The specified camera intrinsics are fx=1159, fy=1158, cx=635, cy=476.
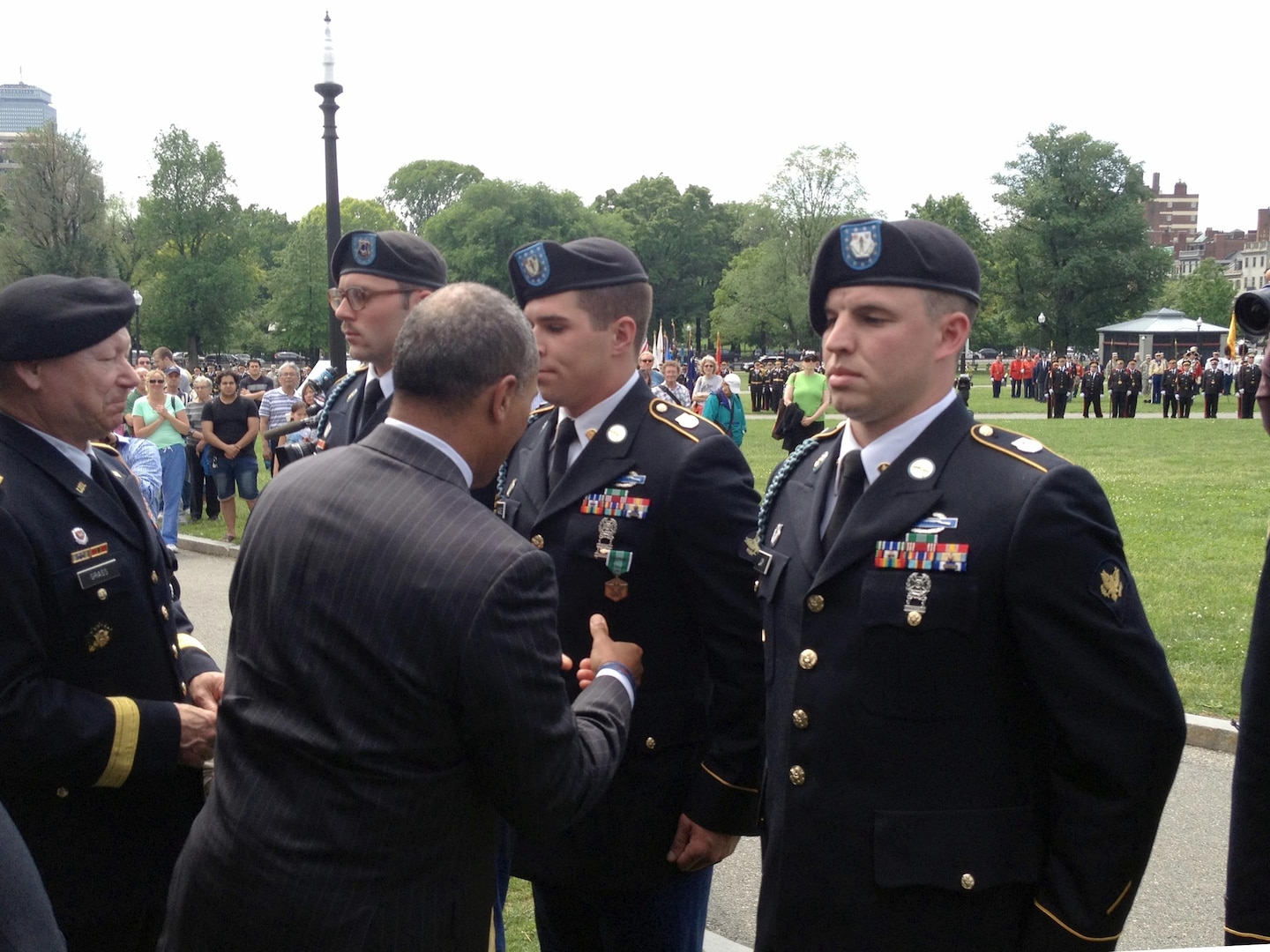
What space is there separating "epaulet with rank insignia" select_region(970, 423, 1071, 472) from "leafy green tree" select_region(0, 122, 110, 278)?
69.9 meters

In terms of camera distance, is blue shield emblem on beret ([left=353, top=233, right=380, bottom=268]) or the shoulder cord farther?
the shoulder cord

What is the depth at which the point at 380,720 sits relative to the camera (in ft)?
7.10

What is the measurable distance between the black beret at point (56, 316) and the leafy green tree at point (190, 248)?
253ft

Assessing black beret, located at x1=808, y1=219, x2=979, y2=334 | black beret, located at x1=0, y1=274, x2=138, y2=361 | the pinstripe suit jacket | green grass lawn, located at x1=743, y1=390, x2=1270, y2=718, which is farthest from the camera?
green grass lawn, located at x1=743, y1=390, x2=1270, y2=718

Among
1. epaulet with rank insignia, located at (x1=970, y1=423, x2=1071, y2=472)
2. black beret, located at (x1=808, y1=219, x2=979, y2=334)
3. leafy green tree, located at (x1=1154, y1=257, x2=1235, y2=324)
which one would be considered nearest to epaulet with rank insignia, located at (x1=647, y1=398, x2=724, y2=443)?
black beret, located at (x1=808, y1=219, x2=979, y2=334)

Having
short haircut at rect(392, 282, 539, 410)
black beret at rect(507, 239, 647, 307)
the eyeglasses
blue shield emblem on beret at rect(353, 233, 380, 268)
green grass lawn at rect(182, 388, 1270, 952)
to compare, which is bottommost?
green grass lawn at rect(182, 388, 1270, 952)

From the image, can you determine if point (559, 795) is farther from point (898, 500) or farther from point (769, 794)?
point (898, 500)

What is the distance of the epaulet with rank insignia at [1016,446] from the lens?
96.9 inches

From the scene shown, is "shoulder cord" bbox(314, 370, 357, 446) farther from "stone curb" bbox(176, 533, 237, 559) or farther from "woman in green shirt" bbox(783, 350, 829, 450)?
"woman in green shirt" bbox(783, 350, 829, 450)

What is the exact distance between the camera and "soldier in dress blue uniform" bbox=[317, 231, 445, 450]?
4.58 meters

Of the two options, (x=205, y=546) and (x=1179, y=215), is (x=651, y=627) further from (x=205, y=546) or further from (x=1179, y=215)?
(x=1179, y=215)

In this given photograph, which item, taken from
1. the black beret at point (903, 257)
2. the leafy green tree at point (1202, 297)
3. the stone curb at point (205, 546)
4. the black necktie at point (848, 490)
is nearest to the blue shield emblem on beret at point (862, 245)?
the black beret at point (903, 257)

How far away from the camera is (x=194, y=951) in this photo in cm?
231

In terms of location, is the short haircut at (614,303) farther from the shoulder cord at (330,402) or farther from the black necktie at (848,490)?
the shoulder cord at (330,402)
